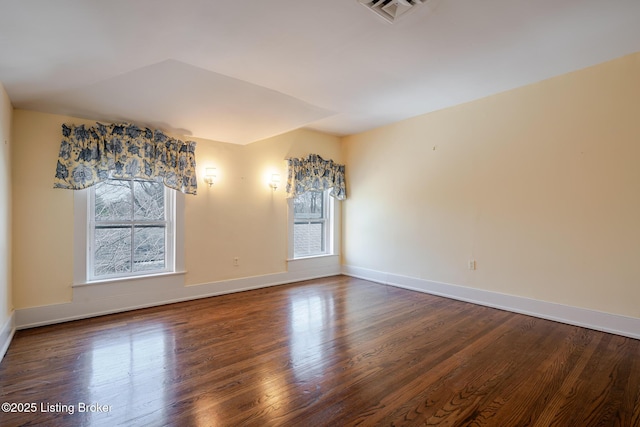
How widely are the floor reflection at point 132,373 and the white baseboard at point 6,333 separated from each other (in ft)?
2.14

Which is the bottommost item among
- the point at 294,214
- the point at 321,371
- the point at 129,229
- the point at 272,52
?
the point at 321,371

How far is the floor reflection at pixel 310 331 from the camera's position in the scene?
7.98ft

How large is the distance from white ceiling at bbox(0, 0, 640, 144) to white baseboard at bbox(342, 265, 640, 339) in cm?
264

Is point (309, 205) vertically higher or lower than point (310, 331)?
higher

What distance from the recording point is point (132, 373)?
7.66 feet

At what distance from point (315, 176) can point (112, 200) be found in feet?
10.3

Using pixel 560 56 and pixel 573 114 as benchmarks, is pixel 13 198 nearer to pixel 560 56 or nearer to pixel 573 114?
pixel 560 56

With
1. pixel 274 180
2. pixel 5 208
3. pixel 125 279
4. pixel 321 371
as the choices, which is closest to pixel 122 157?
pixel 5 208

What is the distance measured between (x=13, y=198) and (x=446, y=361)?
4.55 metres

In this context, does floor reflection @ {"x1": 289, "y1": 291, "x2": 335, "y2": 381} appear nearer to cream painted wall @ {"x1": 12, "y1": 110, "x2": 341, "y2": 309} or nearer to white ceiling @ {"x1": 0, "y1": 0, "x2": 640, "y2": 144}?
cream painted wall @ {"x1": 12, "y1": 110, "x2": 341, "y2": 309}

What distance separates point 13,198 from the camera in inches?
126

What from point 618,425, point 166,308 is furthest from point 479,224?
point 166,308

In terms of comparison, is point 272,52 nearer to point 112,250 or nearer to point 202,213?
point 202,213

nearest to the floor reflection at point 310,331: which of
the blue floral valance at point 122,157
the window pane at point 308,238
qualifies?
the window pane at point 308,238
